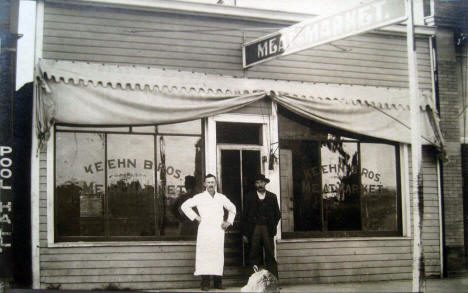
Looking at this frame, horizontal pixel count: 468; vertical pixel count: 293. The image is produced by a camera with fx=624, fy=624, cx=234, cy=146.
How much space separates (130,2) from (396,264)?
7.44 m

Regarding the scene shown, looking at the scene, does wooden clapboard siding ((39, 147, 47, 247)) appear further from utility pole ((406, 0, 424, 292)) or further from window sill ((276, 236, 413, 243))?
utility pole ((406, 0, 424, 292))

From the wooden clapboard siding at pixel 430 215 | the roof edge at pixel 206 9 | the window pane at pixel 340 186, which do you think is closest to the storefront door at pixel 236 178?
the window pane at pixel 340 186

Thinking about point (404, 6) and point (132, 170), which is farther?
point (132, 170)

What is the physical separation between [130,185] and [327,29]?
432 centimetres

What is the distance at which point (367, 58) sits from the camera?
43.2ft

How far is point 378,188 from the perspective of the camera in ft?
43.1

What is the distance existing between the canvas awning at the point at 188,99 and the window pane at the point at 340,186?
562 millimetres

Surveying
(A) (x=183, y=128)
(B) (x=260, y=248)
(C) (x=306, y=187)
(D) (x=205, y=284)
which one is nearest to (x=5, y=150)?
(A) (x=183, y=128)

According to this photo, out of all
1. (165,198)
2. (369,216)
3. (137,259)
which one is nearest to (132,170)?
(165,198)

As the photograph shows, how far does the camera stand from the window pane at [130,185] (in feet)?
35.6

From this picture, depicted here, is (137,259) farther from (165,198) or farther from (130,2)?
(130,2)

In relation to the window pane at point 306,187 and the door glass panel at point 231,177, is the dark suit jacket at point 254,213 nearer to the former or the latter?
the door glass panel at point 231,177

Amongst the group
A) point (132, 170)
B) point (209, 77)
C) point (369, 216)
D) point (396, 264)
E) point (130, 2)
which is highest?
point (130, 2)

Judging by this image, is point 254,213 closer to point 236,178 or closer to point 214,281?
point 236,178
